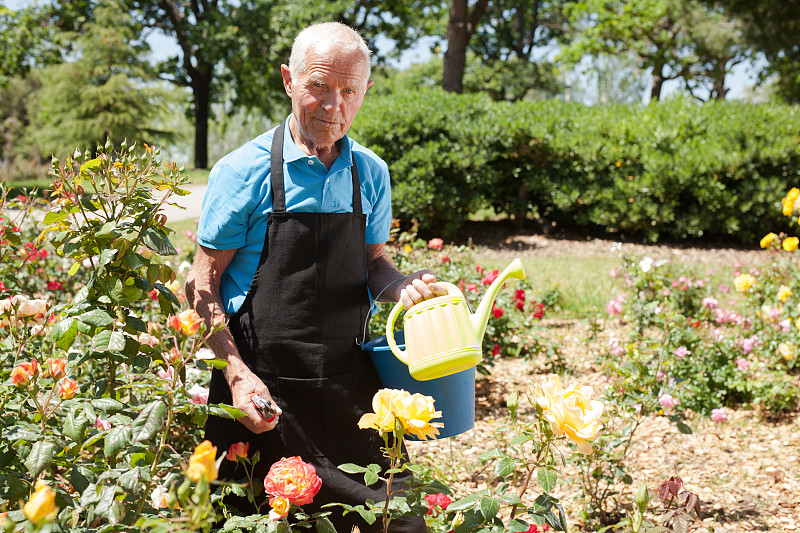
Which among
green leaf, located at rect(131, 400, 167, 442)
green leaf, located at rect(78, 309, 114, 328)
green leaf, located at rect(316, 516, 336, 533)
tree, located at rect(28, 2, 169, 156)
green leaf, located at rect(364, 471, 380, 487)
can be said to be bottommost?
green leaf, located at rect(316, 516, 336, 533)

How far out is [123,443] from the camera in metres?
1.08

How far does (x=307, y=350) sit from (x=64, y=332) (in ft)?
1.73

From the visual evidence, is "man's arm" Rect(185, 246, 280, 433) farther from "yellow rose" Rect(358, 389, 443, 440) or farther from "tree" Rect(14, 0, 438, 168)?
"tree" Rect(14, 0, 438, 168)

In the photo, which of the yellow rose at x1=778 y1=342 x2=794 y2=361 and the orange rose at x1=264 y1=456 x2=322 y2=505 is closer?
the orange rose at x1=264 y1=456 x2=322 y2=505

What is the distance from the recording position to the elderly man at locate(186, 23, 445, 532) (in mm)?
1448

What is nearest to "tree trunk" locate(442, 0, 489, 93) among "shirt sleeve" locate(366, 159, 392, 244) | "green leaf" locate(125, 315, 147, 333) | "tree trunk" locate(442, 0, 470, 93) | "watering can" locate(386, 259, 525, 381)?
"tree trunk" locate(442, 0, 470, 93)

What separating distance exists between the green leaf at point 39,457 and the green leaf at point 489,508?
769mm

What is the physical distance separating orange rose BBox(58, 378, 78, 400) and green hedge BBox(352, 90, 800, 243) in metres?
5.65

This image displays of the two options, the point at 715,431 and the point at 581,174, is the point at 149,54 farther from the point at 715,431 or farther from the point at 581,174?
the point at 715,431

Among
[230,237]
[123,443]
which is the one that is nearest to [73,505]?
[123,443]

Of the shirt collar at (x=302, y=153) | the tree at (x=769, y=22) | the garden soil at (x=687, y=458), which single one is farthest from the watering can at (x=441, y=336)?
the tree at (x=769, y=22)

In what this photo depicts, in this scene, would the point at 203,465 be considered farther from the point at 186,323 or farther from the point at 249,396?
the point at 249,396

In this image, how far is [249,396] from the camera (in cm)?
136

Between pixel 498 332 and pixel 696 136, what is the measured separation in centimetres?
470
